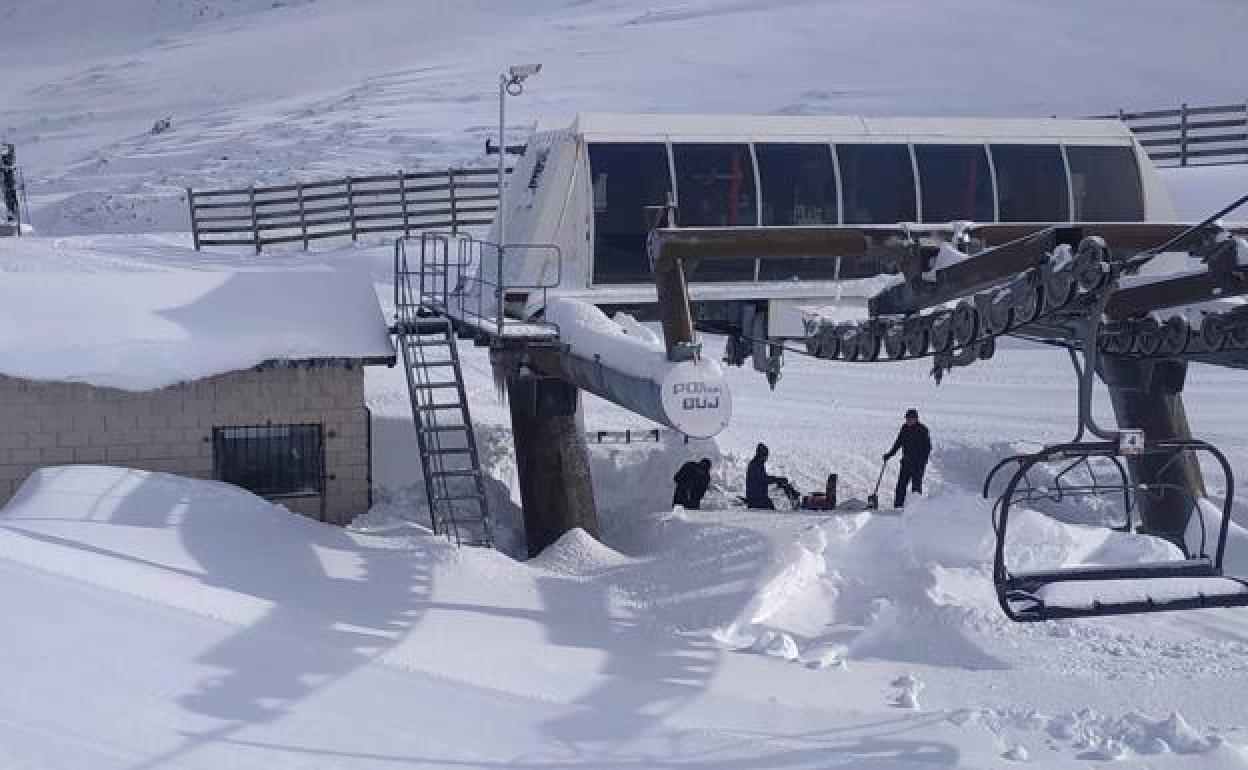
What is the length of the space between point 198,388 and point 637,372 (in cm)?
559

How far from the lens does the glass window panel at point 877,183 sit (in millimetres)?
16578

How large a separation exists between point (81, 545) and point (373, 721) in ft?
13.4

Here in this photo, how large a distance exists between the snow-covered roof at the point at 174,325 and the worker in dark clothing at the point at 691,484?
11.7ft

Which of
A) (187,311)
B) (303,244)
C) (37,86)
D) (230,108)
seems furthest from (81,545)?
(37,86)

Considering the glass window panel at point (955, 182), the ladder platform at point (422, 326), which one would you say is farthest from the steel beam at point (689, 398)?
the glass window panel at point (955, 182)

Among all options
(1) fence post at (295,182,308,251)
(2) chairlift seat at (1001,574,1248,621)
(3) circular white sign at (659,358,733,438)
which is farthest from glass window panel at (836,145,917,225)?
(1) fence post at (295,182,308,251)

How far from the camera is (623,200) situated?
15773mm

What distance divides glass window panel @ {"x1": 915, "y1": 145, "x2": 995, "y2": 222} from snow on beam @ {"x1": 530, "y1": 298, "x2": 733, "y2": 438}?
4714mm

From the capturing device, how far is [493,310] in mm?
15555

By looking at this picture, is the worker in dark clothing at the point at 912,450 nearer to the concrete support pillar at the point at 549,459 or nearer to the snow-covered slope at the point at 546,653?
the concrete support pillar at the point at 549,459

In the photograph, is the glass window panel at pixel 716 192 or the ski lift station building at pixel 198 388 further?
the glass window panel at pixel 716 192

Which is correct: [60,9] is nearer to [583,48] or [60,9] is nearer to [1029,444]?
[583,48]

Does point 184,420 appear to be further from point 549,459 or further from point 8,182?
point 8,182

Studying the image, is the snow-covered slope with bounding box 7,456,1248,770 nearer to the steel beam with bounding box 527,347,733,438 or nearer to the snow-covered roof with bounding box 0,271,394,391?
the snow-covered roof with bounding box 0,271,394,391
